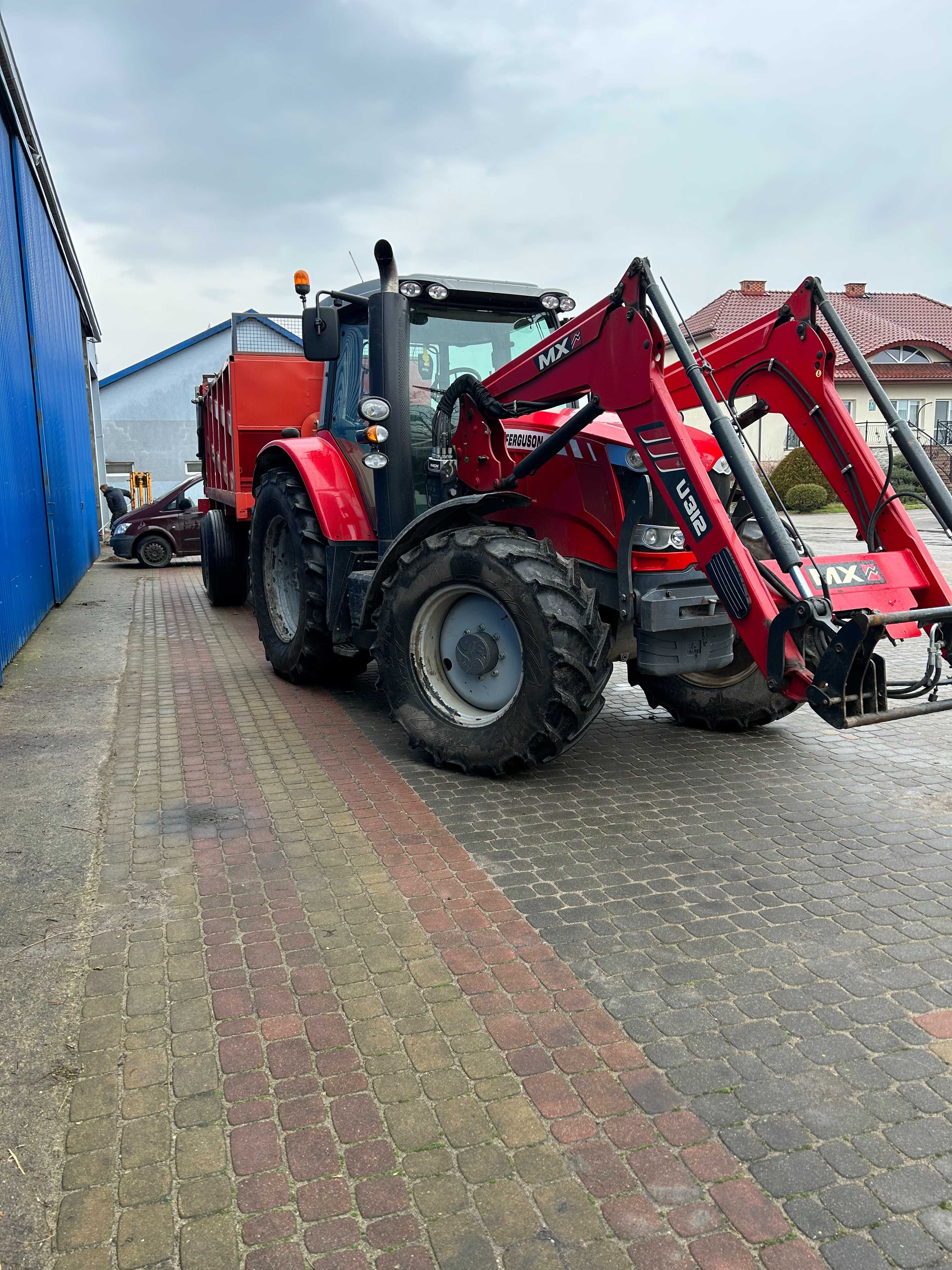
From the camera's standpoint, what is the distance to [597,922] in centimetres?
362

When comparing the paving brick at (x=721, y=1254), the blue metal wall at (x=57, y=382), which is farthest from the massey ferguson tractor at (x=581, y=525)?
the blue metal wall at (x=57, y=382)

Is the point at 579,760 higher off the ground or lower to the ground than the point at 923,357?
lower

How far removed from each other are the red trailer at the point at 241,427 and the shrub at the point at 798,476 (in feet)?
79.6

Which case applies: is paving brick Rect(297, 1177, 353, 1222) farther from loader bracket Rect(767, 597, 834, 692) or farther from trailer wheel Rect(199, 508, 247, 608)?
trailer wheel Rect(199, 508, 247, 608)

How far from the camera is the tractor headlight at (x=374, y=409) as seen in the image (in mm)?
5820

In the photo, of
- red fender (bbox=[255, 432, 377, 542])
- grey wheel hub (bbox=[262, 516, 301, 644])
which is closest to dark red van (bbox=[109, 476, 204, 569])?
grey wheel hub (bbox=[262, 516, 301, 644])

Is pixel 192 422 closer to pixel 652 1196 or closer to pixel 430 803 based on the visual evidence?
pixel 430 803

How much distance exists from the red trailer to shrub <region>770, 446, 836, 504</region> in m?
24.3

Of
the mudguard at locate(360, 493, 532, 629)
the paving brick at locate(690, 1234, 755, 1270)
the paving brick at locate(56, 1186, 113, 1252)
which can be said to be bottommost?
the paving brick at locate(56, 1186, 113, 1252)


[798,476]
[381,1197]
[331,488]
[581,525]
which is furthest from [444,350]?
[798,476]

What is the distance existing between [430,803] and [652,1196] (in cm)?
271

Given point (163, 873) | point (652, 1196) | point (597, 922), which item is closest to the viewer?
point (652, 1196)

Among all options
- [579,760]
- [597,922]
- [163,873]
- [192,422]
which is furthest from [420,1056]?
[192,422]

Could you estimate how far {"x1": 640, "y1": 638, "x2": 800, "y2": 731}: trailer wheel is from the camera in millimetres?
5781
